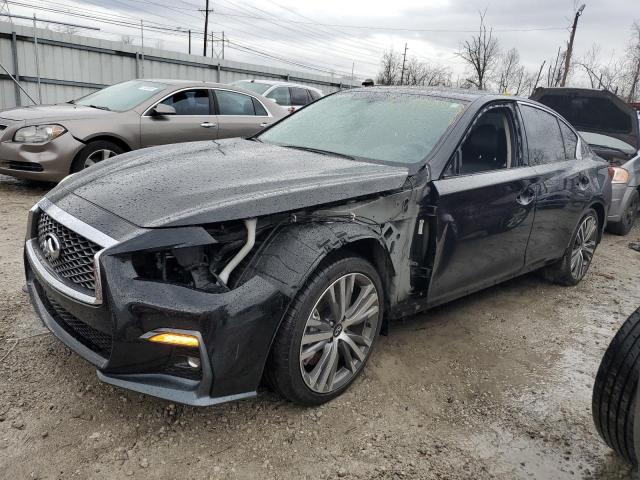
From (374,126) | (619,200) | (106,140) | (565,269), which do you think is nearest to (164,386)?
(374,126)

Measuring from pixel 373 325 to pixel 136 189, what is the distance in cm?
139

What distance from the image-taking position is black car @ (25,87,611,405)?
6.78ft

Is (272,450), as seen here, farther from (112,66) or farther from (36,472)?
(112,66)

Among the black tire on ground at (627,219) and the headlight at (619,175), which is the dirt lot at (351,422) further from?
the black tire on ground at (627,219)

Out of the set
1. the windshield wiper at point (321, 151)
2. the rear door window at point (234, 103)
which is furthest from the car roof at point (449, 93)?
the rear door window at point (234, 103)

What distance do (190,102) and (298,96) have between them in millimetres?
3882

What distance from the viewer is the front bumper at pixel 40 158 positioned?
5.87 m

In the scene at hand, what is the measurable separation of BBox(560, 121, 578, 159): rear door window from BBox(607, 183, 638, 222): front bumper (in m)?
2.57

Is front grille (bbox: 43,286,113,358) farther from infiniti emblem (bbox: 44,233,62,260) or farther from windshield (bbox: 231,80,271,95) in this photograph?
windshield (bbox: 231,80,271,95)

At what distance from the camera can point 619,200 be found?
262 inches

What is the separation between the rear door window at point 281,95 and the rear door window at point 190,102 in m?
3.07

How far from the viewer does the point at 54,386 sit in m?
2.56

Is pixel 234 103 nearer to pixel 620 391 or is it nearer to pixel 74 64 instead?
pixel 620 391

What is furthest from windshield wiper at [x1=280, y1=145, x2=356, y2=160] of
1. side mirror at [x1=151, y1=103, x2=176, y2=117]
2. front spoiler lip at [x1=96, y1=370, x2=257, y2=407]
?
side mirror at [x1=151, y1=103, x2=176, y2=117]
